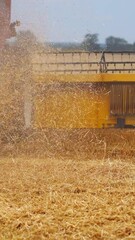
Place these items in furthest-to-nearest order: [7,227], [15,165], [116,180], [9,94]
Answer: [9,94] < [15,165] < [116,180] < [7,227]

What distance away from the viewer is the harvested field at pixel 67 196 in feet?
11.5

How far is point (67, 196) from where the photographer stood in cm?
438

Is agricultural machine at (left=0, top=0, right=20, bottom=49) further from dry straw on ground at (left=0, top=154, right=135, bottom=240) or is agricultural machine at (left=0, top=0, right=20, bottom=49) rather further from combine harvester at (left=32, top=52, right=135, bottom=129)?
dry straw on ground at (left=0, top=154, right=135, bottom=240)

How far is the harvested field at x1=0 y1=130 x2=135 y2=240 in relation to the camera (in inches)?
138

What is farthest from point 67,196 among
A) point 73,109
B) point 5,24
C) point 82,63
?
point 82,63

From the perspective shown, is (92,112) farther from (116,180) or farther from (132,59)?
(116,180)

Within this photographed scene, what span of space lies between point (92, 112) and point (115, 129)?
0.48 m

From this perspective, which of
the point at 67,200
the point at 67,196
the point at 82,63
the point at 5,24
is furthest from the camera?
the point at 82,63

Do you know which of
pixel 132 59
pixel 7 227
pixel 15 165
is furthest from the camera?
pixel 132 59

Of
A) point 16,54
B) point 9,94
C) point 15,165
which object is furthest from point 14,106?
point 15,165

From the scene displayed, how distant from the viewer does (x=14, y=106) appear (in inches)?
305

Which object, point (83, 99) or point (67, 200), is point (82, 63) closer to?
point (83, 99)

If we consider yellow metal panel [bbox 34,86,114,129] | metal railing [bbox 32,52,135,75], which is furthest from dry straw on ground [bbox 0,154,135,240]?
metal railing [bbox 32,52,135,75]

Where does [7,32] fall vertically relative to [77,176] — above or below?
above
